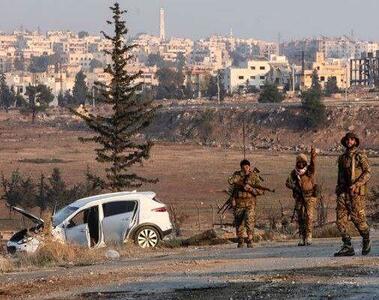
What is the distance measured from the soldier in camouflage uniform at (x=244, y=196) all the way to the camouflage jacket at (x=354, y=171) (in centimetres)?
332

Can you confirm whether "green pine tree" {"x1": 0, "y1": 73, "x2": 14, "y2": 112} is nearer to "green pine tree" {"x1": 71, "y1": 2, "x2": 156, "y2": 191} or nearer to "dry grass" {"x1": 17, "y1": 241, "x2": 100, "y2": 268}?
"green pine tree" {"x1": 71, "y1": 2, "x2": 156, "y2": 191}

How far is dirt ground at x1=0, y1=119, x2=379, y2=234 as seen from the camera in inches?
1964

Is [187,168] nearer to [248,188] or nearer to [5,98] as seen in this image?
[248,188]

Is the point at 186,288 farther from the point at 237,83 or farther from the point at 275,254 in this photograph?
the point at 237,83

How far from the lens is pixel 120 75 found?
44062 mm

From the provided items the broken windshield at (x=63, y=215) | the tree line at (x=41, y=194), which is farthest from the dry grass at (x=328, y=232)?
the tree line at (x=41, y=194)

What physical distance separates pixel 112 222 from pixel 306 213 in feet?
15.7

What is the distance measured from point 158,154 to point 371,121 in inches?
971

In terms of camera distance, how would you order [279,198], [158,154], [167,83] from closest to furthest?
[279,198]
[158,154]
[167,83]

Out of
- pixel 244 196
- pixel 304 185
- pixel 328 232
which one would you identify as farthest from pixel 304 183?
pixel 328 232

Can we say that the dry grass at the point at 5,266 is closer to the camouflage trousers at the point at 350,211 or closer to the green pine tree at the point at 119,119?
the camouflage trousers at the point at 350,211

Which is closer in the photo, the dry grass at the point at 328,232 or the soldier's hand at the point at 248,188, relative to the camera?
the soldier's hand at the point at 248,188

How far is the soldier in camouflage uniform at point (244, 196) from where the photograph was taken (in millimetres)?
19656

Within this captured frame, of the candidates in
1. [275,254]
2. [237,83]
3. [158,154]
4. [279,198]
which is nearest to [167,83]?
[237,83]
